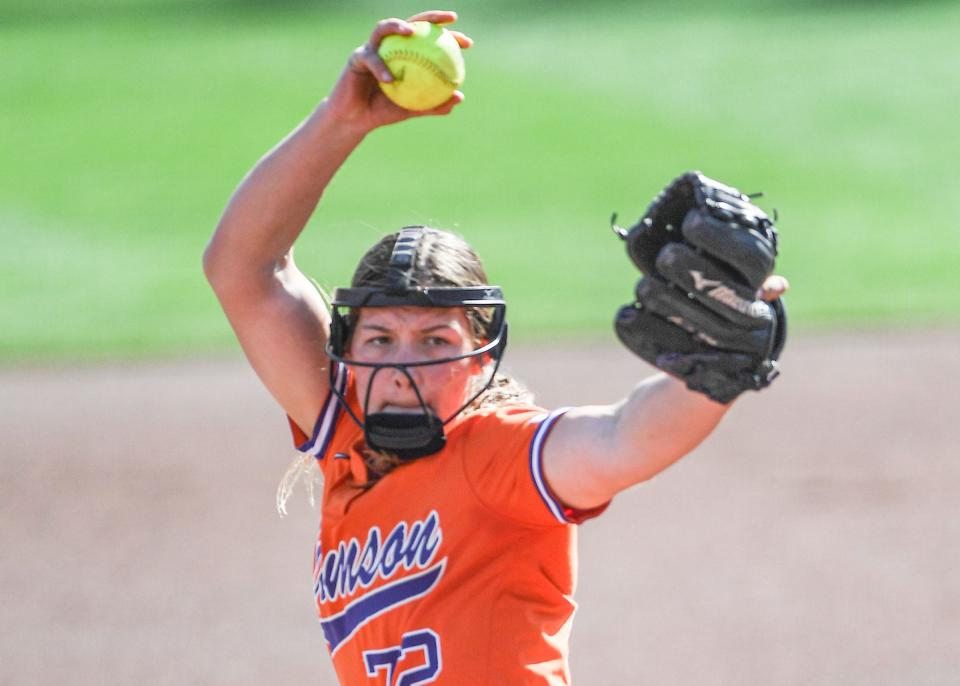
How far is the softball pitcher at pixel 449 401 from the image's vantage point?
1.99 metres

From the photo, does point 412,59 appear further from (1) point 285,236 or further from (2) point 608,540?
(2) point 608,540

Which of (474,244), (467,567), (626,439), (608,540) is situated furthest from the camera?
(474,244)

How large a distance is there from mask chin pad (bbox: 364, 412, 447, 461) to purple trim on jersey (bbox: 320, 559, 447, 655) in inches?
7.7

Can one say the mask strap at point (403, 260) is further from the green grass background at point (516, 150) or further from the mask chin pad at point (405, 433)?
the green grass background at point (516, 150)

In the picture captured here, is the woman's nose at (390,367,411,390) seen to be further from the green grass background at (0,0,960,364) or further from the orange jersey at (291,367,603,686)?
the green grass background at (0,0,960,364)

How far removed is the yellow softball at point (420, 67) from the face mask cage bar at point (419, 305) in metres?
0.40

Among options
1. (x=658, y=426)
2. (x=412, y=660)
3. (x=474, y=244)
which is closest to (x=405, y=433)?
(x=412, y=660)

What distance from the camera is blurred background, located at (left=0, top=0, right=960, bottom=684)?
542 centimetres

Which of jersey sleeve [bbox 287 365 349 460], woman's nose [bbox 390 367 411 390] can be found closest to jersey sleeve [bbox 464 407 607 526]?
woman's nose [bbox 390 367 411 390]

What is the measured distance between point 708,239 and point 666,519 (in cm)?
439

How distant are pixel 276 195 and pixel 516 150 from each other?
1180 cm

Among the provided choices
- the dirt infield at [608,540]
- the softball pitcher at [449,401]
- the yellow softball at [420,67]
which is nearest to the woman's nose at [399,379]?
the softball pitcher at [449,401]

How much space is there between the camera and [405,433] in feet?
7.78

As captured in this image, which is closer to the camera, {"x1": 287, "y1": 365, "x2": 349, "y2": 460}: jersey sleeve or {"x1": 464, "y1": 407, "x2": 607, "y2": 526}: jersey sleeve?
{"x1": 464, "y1": 407, "x2": 607, "y2": 526}: jersey sleeve
